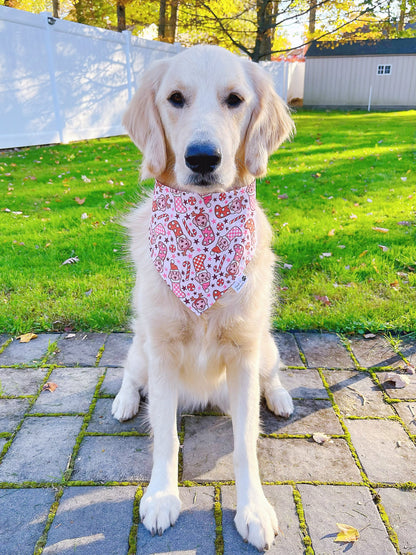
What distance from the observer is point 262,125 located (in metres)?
2.09

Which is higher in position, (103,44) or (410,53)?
(410,53)

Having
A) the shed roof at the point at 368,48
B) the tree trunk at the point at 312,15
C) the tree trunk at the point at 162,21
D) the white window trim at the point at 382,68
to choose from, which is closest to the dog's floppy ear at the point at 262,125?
the tree trunk at the point at 312,15

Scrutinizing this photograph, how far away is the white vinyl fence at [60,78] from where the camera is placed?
8.74 m

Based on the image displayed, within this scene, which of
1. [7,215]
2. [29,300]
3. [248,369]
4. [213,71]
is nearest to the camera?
[213,71]

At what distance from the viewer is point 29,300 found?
3.56 m

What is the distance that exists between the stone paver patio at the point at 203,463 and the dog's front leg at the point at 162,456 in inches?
2.5

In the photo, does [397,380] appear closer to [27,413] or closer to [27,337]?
[27,413]

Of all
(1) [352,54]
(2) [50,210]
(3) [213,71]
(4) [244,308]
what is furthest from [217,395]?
(1) [352,54]

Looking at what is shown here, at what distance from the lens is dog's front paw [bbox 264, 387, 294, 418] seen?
2445 mm

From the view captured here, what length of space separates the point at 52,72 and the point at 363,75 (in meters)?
18.5

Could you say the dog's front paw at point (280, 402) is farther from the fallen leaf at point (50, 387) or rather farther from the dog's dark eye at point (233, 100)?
the dog's dark eye at point (233, 100)

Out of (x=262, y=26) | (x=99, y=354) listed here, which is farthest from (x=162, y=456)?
(x=262, y=26)

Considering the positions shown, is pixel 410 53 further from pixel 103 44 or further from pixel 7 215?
pixel 7 215

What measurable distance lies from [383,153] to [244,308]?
848cm
